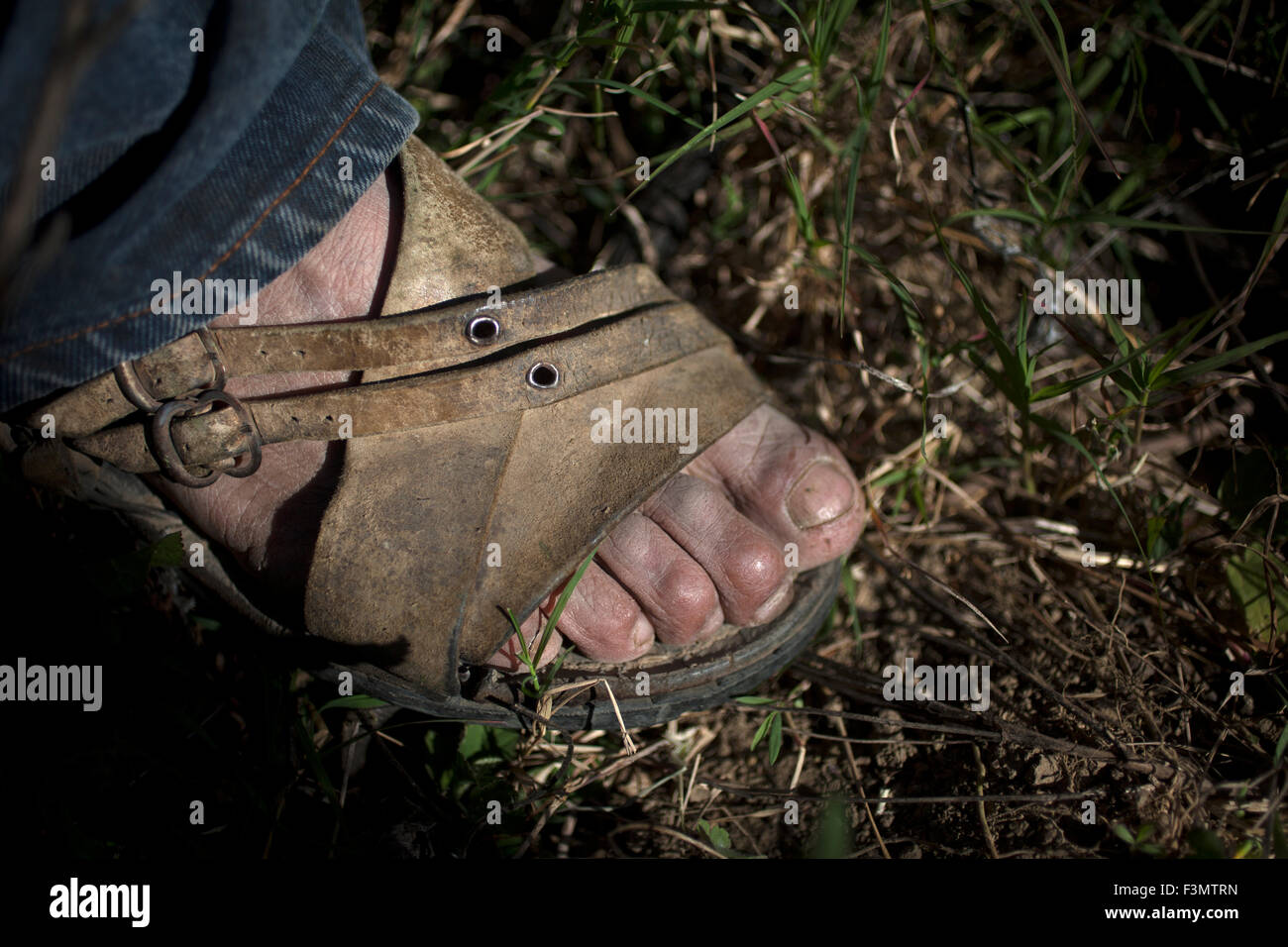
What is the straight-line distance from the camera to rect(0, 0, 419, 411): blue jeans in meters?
0.91

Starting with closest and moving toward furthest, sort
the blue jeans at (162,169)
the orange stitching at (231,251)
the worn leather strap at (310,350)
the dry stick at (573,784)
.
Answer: the blue jeans at (162,169)
the orange stitching at (231,251)
the worn leather strap at (310,350)
the dry stick at (573,784)

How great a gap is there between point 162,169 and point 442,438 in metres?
0.46

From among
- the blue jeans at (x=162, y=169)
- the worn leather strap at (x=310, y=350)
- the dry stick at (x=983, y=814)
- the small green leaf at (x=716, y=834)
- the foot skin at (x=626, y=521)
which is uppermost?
the blue jeans at (x=162, y=169)

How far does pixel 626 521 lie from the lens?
1.30 metres

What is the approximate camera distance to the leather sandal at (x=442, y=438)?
3.71 ft

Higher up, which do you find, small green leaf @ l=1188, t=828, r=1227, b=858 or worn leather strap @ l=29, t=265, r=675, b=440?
worn leather strap @ l=29, t=265, r=675, b=440

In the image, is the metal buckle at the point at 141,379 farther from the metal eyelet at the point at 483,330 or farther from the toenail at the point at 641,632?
the toenail at the point at 641,632

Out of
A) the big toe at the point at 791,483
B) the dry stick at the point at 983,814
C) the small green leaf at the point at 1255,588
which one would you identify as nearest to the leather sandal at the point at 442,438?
the big toe at the point at 791,483

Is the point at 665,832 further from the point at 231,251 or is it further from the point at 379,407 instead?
the point at 231,251

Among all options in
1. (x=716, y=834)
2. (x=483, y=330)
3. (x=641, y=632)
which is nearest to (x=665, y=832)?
(x=716, y=834)

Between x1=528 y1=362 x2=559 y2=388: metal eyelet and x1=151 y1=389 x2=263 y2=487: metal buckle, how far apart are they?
0.40 metres

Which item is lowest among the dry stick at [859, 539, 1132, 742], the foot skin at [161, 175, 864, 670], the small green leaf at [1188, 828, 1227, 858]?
the small green leaf at [1188, 828, 1227, 858]

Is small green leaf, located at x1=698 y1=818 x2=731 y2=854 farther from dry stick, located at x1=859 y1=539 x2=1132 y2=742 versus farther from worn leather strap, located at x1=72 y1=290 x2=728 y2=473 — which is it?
worn leather strap, located at x1=72 y1=290 x2=728 y2=473

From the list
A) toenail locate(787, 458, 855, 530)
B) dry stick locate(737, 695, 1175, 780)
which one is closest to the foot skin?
toenail locate(787, 458, 855, 530)
